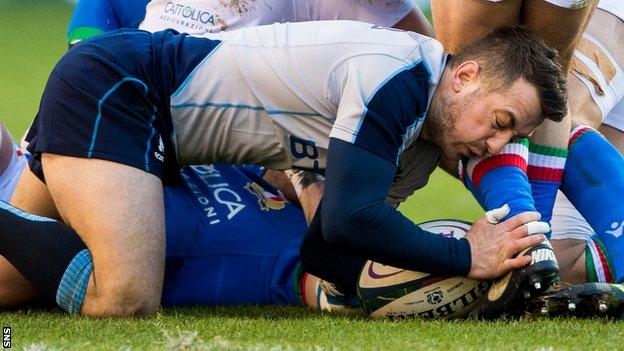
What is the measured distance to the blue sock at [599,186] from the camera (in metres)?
3.87

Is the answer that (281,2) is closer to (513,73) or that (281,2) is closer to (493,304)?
(513,73)

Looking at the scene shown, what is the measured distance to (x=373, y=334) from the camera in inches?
126

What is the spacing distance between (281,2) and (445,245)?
5.20 feet

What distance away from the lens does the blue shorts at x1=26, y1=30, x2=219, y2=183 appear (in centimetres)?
376

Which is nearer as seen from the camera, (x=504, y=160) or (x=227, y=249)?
(x=504, y=160)

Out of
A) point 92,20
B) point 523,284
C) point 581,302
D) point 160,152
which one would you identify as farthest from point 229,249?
point 92,20

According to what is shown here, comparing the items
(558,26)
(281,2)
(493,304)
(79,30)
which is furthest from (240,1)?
(493,304)

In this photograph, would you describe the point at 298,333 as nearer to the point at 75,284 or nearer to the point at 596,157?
the point at 75,284

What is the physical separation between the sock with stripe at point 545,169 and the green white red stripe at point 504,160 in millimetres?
144

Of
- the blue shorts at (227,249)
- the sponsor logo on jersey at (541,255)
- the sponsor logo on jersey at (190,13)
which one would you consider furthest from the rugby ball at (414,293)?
the sponsor logo on jersey at (190,13)

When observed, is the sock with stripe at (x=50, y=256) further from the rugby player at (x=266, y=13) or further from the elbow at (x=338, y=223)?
the rugby player at (x=266, y=13)

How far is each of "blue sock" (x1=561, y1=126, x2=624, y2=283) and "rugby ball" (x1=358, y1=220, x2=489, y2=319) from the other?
0.56 metres
